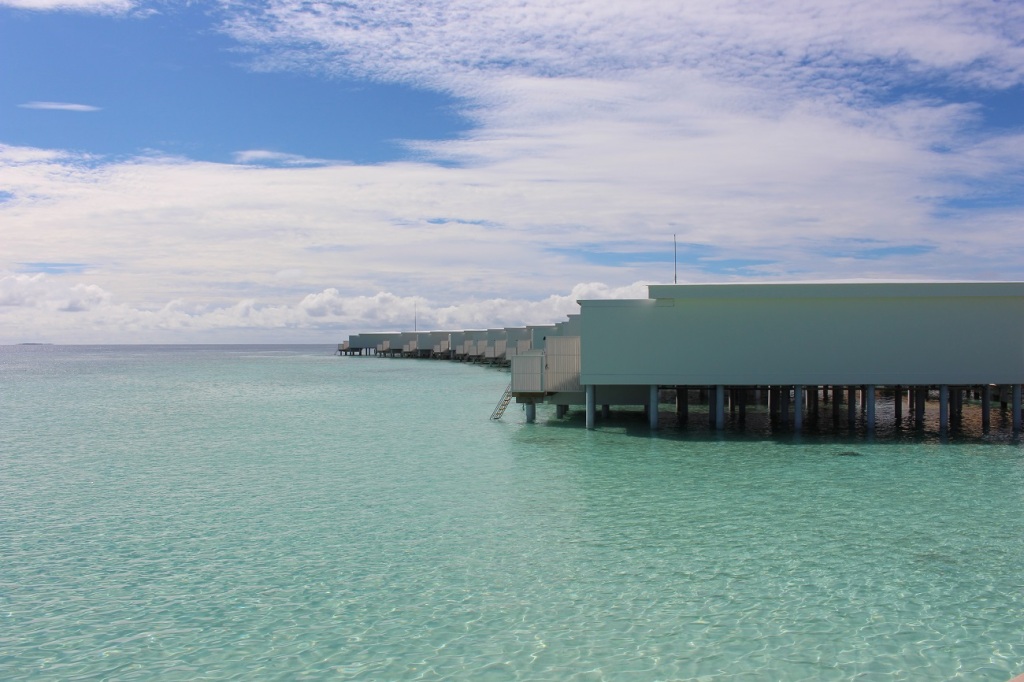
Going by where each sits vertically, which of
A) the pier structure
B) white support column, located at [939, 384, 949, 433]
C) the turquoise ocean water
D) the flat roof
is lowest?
the turquoise ocean water

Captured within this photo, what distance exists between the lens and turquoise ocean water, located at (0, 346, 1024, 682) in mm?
10062

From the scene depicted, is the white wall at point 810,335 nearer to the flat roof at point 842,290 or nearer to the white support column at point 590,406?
the flat roof at point 842,290

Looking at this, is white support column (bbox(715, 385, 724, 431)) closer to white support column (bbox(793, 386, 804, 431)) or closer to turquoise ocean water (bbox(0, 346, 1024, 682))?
turquoise ocean water (bbox(0, 346, 1024, 682))

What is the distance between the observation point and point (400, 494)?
1981cm

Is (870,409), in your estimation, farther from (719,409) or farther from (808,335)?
(719,409)

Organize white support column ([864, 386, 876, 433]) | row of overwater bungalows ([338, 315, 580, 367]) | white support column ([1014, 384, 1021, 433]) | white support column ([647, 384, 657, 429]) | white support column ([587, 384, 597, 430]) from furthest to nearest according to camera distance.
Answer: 1. row of overwater bungalows ([338, 315, 580, 367])
2. white support column ([647, 384, 657, 429])
3. white support column ([587, 384, 597, 430])
4. white support column ([864, 386, 876, 433])
5. white support column ([1014, 384, 1021, 433])

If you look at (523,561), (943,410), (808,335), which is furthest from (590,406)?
(523,561)

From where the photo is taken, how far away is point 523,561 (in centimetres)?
1382

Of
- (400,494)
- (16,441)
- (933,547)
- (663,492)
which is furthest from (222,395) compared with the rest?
(933,547)

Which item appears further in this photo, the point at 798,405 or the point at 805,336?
the point at 798,405

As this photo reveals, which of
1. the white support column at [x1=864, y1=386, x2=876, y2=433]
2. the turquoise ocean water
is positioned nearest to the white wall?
the white support column at [x1=864, y1=386, x2=876, y2=433]

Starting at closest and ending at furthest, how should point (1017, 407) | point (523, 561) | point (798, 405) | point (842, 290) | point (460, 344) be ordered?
point (523, 561) < point (842, 290) < point (1017, 407) < point (798, 405) < point (460, 344)

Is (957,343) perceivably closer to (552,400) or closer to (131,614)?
(552,400)

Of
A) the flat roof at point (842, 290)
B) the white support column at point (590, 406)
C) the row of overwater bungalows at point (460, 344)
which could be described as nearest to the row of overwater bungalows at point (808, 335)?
the flat roof at point (842, 290)
